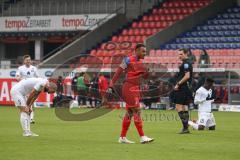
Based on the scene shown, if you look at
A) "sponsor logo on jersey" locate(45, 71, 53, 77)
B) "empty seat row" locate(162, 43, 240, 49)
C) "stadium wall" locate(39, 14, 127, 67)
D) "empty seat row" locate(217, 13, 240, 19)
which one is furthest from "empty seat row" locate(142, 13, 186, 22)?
"sponsor logo on jersey" locate(45, 71, 53, 77)

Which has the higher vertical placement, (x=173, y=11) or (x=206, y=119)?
(x=173, y=11)

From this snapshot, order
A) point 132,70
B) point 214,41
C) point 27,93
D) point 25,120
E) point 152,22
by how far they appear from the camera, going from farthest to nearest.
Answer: point 152,22 < point 214,41 < point 27,93 < point 25,120 < point 132,70

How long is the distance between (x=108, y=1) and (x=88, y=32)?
127 inches

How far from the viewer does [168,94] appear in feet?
113

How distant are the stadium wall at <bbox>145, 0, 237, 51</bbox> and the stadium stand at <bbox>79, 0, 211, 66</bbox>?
85 cm

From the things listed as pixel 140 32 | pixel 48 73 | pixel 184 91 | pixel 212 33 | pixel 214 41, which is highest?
pixel 140 32

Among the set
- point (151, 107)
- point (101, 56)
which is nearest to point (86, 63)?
point (101, 56)

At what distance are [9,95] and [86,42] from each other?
1015 centimetres

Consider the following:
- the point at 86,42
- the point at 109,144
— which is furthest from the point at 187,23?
the point at 109,144

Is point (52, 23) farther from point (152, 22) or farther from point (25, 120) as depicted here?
point (25, 120)

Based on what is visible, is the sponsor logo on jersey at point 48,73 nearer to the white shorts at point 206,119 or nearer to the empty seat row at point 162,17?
the empty seat row at point 162,17

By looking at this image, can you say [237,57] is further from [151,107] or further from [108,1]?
[108,1]

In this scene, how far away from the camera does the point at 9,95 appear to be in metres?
37.0

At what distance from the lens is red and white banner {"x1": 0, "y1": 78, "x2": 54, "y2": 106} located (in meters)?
36.7
